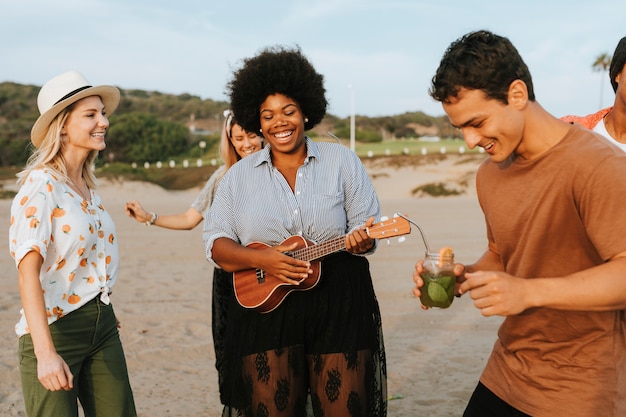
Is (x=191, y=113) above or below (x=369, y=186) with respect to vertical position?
above

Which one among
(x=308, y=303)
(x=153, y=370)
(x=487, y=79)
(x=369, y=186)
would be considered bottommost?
(x=153, y=370)

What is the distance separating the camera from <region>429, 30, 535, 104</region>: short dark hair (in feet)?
8.48

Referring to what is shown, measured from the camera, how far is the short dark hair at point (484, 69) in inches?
102

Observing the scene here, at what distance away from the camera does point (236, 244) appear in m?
3.90

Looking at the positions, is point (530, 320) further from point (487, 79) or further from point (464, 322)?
point (464, 322)

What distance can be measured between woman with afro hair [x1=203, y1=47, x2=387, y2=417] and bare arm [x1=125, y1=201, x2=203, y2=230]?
1641 mm

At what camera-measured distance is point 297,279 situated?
3754mm

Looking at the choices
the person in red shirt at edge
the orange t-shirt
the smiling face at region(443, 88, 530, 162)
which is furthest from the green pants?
the person in red shirt at edge

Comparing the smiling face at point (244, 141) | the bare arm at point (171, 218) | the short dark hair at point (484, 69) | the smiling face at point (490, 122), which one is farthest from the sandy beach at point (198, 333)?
the short dark hair at point (484, 69)

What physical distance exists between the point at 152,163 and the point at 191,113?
68.5 ft

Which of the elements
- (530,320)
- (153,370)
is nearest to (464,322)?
(153,370)

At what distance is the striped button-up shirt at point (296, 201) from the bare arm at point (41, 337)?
979 mm

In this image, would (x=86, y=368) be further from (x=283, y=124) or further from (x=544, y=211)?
(x=544, y=211)

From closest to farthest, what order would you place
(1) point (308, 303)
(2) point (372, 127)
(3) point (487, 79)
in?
(3) point (487, 79) < (1) point (308, 303) < (2) point (372, 127)
